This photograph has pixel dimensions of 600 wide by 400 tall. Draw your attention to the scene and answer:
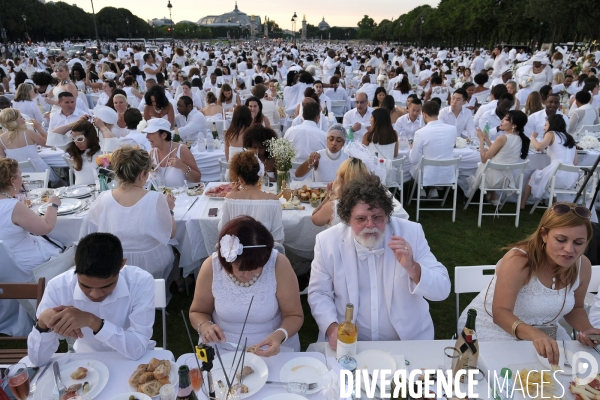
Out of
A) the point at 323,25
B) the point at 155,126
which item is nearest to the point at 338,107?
the point at 155,126

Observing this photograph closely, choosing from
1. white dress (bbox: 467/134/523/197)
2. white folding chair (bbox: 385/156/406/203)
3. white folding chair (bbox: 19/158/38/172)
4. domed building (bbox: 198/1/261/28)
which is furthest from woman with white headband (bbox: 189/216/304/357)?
domed building (bbox: 198/1/261/28)

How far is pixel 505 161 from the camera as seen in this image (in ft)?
19.1

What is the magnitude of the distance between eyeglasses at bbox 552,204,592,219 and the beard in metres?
1.01

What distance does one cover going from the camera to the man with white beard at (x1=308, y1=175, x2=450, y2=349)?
7.99 ft

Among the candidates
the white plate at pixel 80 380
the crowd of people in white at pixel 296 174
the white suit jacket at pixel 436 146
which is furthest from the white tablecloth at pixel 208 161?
the white plate at pixel 80 380

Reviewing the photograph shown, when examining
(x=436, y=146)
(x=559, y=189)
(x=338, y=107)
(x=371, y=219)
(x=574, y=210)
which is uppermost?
(x=574, y=210)

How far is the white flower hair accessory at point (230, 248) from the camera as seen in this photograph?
2230mm

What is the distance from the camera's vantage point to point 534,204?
6457 millimetres

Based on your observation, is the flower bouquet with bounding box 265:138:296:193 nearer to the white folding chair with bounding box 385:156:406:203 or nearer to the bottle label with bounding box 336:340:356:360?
the white folding chair with bounding box 385:156:406:203

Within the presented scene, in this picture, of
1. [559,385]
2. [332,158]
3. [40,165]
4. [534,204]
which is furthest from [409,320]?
[40,165]

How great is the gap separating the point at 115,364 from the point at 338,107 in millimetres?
10495

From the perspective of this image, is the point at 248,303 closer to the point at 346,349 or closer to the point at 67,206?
the point at 346,349

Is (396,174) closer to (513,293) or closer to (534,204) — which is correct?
(534,204)

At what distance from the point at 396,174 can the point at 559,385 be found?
441 centimetres
